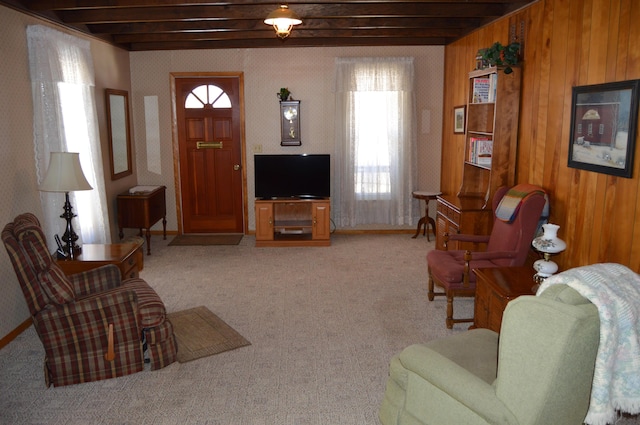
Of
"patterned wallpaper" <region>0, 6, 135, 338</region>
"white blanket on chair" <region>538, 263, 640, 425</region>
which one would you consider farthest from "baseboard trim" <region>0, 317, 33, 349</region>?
"white blanket on chair" <region>538, 263, 640, 425</region>

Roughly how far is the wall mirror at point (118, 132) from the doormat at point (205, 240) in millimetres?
1101

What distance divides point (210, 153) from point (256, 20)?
2.18 meters

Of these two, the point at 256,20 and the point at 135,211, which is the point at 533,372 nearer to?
the point at 256,20

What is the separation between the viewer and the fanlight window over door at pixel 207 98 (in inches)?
289

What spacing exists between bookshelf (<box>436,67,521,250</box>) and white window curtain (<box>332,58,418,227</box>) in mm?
1411

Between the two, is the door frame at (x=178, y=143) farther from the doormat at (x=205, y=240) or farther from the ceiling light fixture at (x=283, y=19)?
the ceiling light fixture at (x=283, y=19)

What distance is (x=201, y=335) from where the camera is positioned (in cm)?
414

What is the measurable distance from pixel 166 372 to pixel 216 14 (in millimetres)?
3432

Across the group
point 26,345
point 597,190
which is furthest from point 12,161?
point 597,190

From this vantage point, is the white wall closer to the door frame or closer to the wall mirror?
the door frame

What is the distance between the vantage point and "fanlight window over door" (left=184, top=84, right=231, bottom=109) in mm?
7336

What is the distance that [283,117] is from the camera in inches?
287

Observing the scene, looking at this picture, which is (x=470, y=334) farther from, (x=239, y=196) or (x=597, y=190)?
(x=239, y=196)

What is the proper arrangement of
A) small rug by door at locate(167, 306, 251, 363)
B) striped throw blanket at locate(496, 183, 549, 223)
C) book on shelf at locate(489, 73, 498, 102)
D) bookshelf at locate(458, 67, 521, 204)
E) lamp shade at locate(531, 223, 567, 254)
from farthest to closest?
book on shelf at locate(489, 73, 498, 102), bookshelf at locate(458, 67, 521, 204), striped throw blanket at locate(496, 183, 549, 223), small rug by door at locate(167, 306, 251, 363), lamp shade at locate(531, 223, 567, 254)
